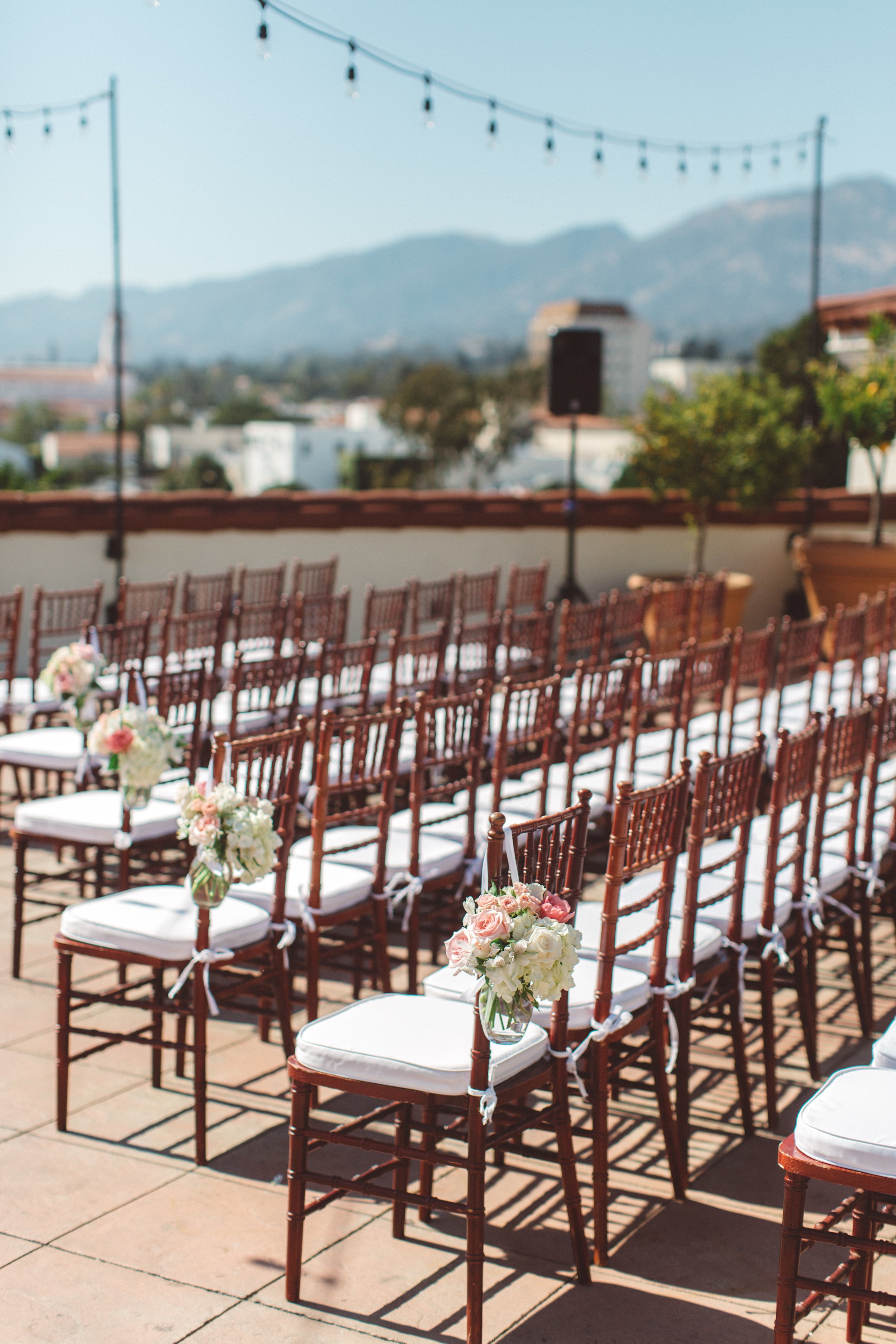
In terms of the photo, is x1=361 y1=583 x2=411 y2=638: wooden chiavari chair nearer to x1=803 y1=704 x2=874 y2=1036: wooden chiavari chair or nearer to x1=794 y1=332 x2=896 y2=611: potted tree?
x1=803 y1=704 x2=874 y2=1036: wooden chiavari chair

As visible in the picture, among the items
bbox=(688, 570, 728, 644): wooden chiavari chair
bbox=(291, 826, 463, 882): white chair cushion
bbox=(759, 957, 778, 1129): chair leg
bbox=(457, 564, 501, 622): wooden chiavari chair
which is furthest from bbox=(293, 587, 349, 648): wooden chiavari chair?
bbox=(759, 957, 778, 1129): chair leg

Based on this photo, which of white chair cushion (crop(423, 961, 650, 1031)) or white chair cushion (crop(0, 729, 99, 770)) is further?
white chair cushion (crop(0, 729, 99, 770))

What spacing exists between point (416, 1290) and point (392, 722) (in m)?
1.41

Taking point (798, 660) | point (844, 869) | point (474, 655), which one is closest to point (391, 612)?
point (474, 655)

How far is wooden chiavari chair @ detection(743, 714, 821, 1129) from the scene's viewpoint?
130 inches

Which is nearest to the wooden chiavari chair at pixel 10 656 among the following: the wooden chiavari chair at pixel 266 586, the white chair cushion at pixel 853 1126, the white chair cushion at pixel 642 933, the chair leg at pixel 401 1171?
the wooden chiavari chair at pixel 266 586

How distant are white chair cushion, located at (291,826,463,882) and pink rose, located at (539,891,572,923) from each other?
130 centimetres

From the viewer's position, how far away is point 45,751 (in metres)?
4.57

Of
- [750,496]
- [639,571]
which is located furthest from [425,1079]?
[639,571]

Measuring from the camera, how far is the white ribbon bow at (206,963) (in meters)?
3.08

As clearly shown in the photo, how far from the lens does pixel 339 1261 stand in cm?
267

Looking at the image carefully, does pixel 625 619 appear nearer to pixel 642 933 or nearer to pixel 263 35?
pixel 263 35

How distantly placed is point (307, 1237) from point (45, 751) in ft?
7.40

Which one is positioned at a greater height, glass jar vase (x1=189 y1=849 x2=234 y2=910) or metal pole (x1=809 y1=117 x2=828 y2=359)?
metal pole (x1=809 y1=117 x2=828 y2=359)
